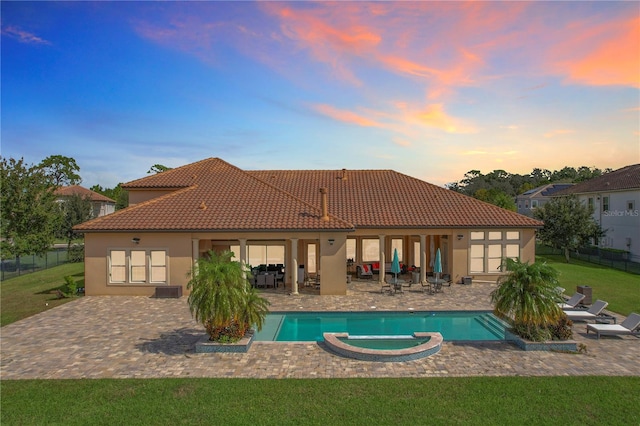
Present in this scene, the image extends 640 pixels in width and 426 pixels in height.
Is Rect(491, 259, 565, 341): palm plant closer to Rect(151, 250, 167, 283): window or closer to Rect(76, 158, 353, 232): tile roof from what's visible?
Rect(76, 158, 353, 232): tile roof

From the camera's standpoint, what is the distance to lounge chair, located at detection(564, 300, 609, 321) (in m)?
14.7

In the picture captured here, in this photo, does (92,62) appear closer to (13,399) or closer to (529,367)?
(13,399)

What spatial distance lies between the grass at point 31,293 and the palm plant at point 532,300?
18641 mm

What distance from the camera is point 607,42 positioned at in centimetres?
1678

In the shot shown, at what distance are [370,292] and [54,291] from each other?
1729 centimetres

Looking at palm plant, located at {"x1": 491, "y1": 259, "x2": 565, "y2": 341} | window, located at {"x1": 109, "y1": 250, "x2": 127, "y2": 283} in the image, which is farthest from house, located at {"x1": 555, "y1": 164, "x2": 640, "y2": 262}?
window, located at {"x1": 109, "y1": 250, "x2": 127, "y2": 283}

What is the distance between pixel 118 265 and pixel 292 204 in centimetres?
972

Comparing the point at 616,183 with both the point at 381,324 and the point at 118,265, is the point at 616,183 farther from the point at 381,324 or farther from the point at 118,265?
the point at 118,265

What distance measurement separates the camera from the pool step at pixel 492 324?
1436 centimetres

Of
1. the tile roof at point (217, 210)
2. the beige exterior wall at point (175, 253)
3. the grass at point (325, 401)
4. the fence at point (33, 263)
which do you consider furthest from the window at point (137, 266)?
the fence at point (33, 263)

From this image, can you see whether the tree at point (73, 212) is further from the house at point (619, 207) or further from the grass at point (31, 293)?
the house at point (619, 207)

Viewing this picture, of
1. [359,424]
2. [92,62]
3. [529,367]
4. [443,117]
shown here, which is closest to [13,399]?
[359,424]

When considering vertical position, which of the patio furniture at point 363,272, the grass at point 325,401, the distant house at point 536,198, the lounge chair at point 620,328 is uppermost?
the distant house at point 536,198

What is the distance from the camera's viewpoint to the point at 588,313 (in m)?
14.9
